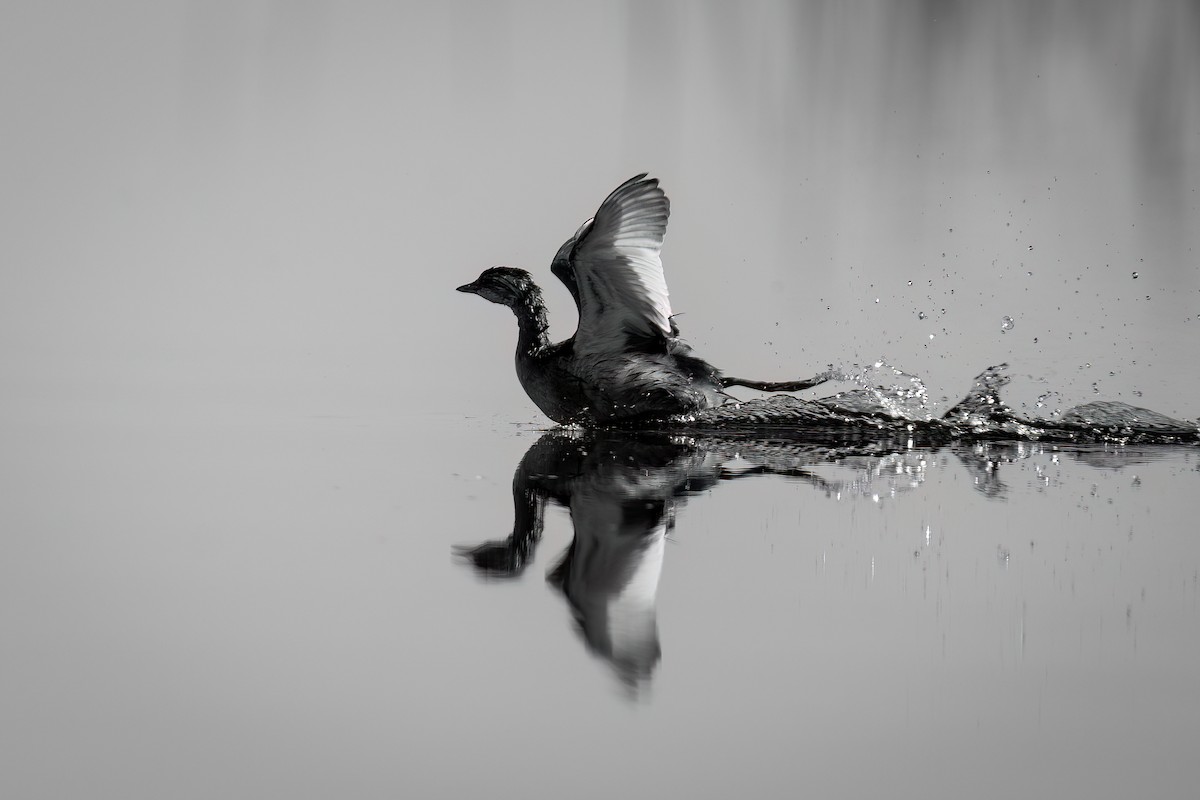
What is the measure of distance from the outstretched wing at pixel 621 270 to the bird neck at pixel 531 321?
43 cm

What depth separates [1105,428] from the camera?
5703mm

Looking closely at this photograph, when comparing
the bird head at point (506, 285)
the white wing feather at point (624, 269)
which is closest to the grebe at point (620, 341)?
the white wing feather at point (624, 269)

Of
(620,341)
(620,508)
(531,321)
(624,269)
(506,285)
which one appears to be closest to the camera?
(620,508)

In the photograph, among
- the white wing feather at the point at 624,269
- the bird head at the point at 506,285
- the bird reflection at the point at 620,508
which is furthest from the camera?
the bird head at the point at 506,285

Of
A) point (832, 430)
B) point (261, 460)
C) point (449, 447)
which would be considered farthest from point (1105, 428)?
point (261, 460)

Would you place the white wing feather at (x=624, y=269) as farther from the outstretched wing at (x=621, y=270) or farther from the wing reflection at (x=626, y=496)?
the wing reflection at (x=626, y=496)

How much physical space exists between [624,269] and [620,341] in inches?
21.0

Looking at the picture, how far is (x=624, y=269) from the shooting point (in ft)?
17.6

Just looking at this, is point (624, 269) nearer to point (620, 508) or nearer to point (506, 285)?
point (506, 285)

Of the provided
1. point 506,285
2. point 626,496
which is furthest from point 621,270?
point 626,496

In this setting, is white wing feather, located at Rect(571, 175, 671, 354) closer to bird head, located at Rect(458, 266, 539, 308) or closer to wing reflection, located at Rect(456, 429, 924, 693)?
wing reflection, located at Rect(456, 429, 924, 693)

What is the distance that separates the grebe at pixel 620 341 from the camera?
5.27 metres

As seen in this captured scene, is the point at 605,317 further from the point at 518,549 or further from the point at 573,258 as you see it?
the point at 518,549

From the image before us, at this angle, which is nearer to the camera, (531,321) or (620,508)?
(620,508)
